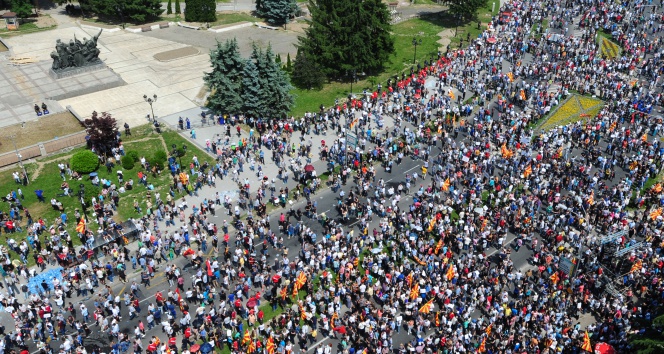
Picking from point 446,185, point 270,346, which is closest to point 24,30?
point 446,185

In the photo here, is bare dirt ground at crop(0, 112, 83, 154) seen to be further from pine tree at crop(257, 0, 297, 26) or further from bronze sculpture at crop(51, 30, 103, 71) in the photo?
pine tree at crop(257, 0, 297, 26)

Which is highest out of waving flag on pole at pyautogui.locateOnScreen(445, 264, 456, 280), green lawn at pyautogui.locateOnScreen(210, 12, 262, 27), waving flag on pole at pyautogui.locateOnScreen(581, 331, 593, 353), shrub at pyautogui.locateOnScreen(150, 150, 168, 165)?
green lawn at pyautogui.locateOnScreen(210, 12, 262, 27)

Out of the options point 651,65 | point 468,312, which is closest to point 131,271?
point 468,312

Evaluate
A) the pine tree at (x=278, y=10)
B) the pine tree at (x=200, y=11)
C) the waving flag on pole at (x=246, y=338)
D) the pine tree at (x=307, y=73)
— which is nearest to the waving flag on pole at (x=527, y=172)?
the waving flag on pole at (x=246, y=338)

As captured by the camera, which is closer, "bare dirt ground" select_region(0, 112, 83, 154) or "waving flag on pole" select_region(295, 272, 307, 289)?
"waving flag on pole" select_region(295, 272, 307, 289)

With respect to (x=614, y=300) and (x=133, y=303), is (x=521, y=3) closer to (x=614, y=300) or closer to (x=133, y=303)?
(x=614, y=300)

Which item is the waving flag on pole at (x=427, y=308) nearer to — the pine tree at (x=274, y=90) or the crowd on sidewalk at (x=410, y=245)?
the crowd on sidewalk at (x=410, y=245)

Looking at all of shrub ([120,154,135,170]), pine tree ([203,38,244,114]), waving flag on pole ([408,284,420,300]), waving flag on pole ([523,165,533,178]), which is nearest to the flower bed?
waving flag on pole ([523,165,533,178])
